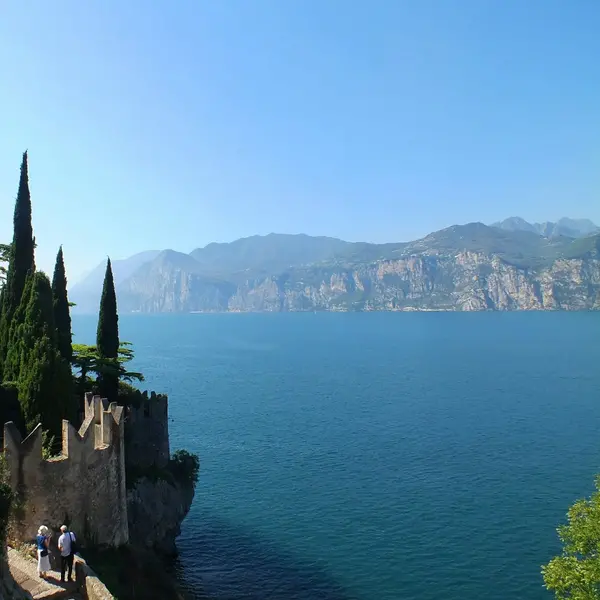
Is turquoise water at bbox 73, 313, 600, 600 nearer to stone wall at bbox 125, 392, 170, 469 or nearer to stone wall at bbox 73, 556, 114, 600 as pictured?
stone wall at bbox 125, 392, 170, 469

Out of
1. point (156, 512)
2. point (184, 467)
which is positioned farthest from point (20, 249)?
point (156, 512)

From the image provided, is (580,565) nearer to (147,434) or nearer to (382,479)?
(147,434)

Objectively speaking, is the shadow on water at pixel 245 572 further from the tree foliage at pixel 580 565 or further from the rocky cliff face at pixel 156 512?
the tree foliage at pixel 580 565

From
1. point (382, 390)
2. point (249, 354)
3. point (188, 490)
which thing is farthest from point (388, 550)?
point (249, 354)

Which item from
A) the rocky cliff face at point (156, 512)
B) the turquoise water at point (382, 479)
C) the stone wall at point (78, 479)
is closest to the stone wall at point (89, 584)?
the stone wall at point (78, 479)

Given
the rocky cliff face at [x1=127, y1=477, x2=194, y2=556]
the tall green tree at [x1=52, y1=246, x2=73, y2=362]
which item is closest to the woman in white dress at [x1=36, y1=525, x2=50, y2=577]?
the rocky cliff face at [x1=127, y1=477, x2=194, y2=556]

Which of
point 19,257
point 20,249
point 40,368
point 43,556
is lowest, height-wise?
point 43,556

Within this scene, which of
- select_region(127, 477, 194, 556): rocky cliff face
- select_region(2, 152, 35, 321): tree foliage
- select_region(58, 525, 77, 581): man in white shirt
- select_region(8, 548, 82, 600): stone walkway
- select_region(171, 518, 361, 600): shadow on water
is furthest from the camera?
select_region(2, 152, 35, 321): tree foliage
